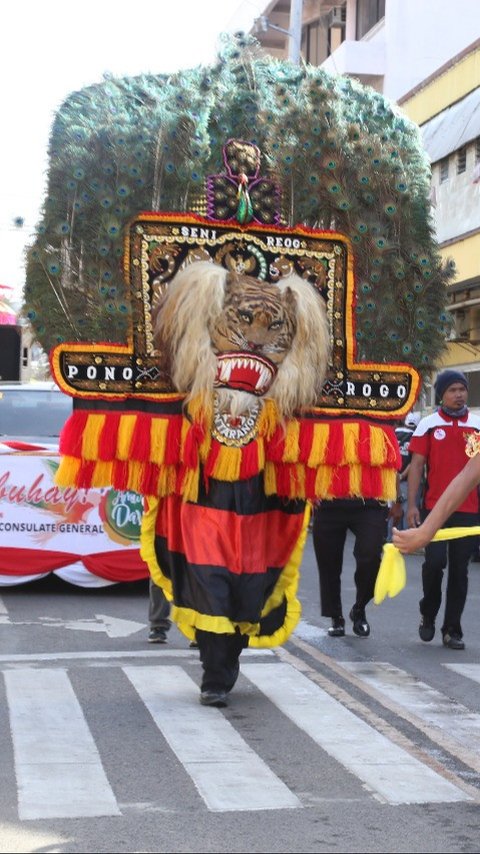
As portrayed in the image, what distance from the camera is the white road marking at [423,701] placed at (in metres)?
7.07

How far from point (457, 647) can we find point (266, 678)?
194 cm

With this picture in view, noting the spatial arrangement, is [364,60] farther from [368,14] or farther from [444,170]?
[444,170]

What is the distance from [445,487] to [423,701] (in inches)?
89.1

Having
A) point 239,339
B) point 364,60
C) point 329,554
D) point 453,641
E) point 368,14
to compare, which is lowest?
point 453,641

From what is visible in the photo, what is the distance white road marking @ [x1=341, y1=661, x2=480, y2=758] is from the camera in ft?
23.2

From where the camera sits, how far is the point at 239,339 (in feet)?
24.1

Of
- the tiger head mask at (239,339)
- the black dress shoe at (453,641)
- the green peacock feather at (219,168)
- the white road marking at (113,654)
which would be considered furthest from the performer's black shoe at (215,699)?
the green peacock feather at (219,168)

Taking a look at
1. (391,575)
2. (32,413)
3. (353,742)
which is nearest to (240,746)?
(353,742)

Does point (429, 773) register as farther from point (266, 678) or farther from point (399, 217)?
point (399, 217)

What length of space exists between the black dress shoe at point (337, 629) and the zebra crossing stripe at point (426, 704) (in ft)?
3.48

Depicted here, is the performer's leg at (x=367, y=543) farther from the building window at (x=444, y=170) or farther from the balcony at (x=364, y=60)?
the balcony at (x=364, y=60)

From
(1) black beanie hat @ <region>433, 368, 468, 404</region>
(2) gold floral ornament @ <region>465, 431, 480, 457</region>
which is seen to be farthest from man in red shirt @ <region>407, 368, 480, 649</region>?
(2) gold floral ornament @ <region>465, 431, 480, 457</region>

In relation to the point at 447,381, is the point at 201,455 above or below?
below

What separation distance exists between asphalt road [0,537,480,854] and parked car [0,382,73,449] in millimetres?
3066
